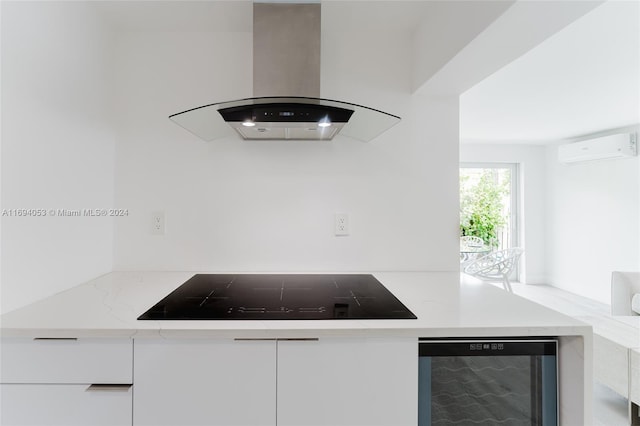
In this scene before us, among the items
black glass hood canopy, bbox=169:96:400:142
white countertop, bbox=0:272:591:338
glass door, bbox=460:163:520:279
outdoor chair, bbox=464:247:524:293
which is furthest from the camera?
glass door, bbox=460:163:520:279

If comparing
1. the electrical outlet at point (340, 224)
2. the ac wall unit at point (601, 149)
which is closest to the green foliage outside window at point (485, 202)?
the ac wall unit at point (601, 149)

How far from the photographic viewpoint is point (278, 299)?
1383 millimetres

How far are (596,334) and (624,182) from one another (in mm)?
3674

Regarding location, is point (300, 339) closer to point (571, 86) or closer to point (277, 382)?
point (277, 382)

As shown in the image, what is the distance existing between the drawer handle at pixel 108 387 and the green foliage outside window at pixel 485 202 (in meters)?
6.26

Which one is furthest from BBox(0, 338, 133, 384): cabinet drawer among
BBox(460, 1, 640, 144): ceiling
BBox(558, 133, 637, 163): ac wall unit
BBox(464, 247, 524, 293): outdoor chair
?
BBox(558, 133, 637, 163): ac wall unit

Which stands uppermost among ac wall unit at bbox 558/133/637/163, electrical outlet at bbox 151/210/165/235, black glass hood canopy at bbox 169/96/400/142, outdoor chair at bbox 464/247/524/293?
ac wall unit at bbox 558/133/637/163

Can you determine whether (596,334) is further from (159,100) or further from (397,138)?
(159,100)

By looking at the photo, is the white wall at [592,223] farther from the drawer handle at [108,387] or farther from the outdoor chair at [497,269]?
the drawer handle at [108,387]

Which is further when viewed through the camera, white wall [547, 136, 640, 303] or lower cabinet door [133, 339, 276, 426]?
white wall [547, 136, 640, 303]

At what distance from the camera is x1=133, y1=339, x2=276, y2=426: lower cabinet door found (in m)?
1.10

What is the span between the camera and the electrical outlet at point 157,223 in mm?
1909

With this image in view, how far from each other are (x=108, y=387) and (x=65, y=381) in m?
0.13

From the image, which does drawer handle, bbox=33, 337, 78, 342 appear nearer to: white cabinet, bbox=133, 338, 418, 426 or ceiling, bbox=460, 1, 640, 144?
white cabinet, bbox=133, 338, 418, 426
